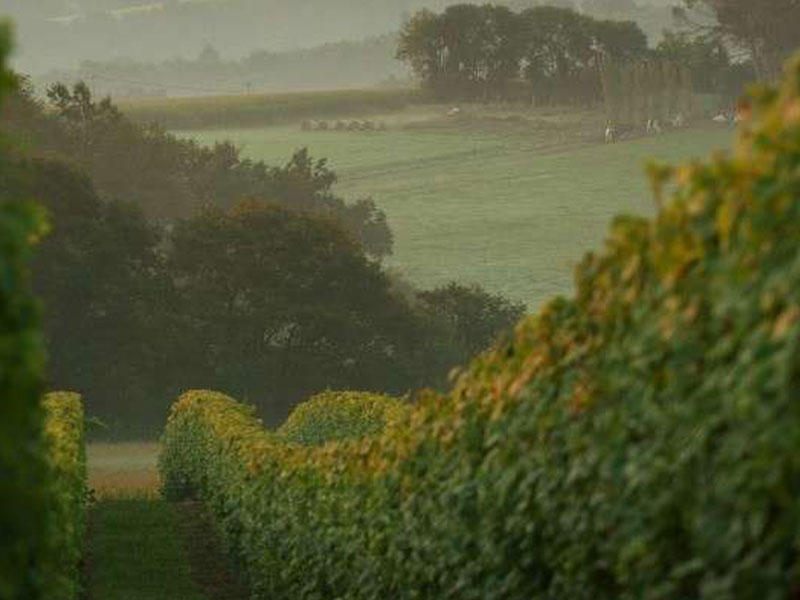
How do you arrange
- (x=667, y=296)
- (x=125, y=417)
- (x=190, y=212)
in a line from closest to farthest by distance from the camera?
(x=667, y=296) < (x=125, y=417) < (x=190, y=212)

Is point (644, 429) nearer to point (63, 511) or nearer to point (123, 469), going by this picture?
point (63, 511)

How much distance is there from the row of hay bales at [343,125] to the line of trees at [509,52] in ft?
34.8

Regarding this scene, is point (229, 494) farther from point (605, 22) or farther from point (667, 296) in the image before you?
point (605, 22)

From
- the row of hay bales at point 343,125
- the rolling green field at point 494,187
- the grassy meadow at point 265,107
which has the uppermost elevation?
the grassy meadow at point 265,107

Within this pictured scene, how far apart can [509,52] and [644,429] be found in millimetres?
160210

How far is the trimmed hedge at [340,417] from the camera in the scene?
31.2m

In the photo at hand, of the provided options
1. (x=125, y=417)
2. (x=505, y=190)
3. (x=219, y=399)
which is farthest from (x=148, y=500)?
(x=505, y=190)

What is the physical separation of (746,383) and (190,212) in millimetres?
114977

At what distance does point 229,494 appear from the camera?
25.3 metres

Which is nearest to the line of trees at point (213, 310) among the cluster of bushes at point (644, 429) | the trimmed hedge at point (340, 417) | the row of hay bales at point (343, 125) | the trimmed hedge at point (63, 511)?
the trimmed hedge at point (340, 417)

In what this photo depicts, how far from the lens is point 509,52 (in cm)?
16700

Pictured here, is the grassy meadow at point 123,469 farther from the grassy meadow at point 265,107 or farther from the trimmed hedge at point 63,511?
the grassy meadow at point 265,107

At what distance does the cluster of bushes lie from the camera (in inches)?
267

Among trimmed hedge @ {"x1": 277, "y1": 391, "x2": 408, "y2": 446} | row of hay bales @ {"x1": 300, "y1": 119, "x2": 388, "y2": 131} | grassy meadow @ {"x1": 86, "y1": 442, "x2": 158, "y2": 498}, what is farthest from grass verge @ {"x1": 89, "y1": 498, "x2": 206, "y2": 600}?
row of hay bales @ {"x1": 300, "y1": 119, "x2": 388, "y2": 131}
